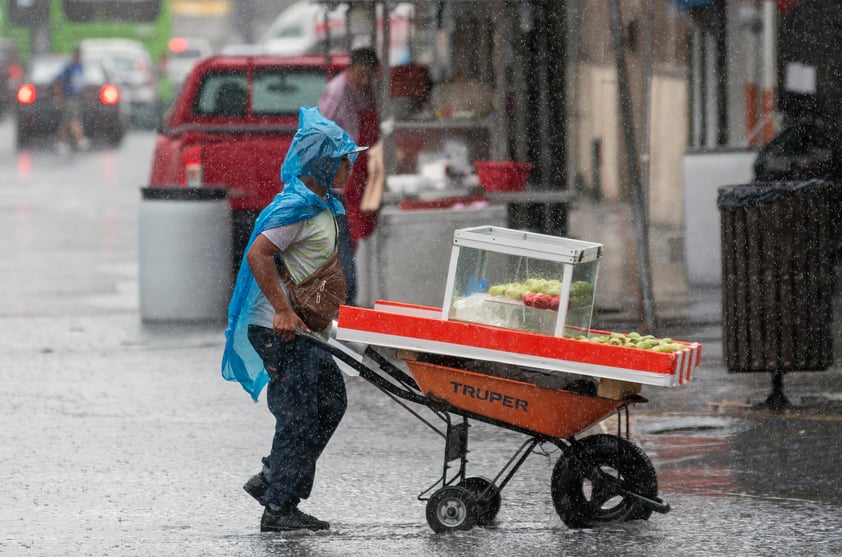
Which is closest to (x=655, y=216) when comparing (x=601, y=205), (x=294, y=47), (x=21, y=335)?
(x=601, y=205)

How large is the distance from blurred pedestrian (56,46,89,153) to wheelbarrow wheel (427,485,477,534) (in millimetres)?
→ 26629

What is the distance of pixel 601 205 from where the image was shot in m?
A: 21.2

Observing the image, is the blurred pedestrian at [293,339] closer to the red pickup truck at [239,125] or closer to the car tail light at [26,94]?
the red pickup truck at [239,125]

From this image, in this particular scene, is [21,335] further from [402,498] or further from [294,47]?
[294,47]

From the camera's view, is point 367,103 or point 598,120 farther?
point 598,120

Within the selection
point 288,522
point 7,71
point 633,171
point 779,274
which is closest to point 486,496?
point 288,522

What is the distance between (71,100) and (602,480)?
1059 inches

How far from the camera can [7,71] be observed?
4391 cm

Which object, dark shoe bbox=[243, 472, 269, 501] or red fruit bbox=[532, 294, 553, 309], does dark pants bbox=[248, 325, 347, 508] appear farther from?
red fruit bbox=[532, 294, 553, 309]

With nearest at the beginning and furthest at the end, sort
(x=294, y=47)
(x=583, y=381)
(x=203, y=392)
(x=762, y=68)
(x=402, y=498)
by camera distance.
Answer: (x=583, y=381), (x=402, y=498), (x=203, y=392), (x=762, y=68), (x=294, y=47)

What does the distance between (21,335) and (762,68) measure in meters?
8.39

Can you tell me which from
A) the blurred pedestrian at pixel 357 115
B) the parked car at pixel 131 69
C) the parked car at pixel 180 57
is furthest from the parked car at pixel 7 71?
the blurred pedestrian at pixel 357 115

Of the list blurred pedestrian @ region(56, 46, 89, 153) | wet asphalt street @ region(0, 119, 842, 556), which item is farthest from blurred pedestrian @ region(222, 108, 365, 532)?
blurred pedestrian @ region(56, 46, 89, 153)

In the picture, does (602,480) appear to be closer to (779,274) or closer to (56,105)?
(779,274)
